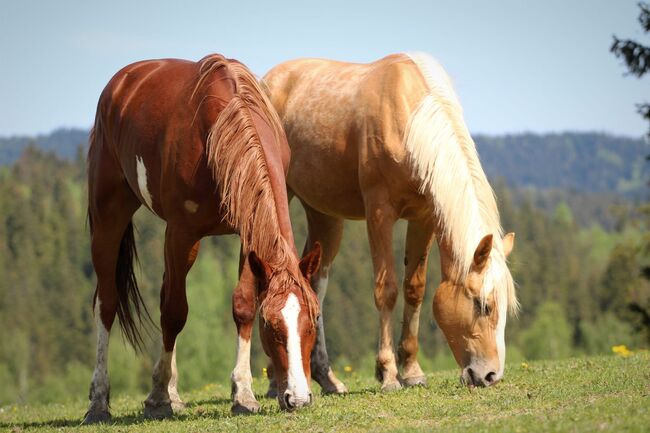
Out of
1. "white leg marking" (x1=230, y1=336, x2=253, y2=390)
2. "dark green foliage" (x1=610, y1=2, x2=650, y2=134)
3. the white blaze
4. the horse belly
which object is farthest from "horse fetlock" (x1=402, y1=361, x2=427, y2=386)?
"dark green foliage" (x1=610, y1=2, x2=650, y2=134)

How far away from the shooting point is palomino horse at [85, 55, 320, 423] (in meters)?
6.54

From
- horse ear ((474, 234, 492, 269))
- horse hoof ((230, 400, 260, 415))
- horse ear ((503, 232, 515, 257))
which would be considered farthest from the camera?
horse ear ((503, 232, 515, 257))

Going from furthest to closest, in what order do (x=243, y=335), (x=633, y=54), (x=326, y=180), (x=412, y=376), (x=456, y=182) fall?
(x=633, y=54), (x=326, y=180), (x=412, y=376), (x=456, y=182), (x=243, y=335)

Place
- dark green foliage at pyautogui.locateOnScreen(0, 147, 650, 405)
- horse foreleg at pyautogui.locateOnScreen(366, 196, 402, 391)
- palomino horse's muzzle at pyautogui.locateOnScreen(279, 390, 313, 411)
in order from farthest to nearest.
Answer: dark green foliage at pyautogui.locateOnScreen(0, 147, 650, 405)
horse foreleg at pyautogui.locateOnScreen(366, 196, 402, 391)
palomino horse's muzzle at pyautogui.locateOnScreen(279, 390, 313, 411)

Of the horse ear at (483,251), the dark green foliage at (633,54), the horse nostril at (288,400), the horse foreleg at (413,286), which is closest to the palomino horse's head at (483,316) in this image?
the horse ear at (483,251)

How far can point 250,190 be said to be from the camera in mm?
7117

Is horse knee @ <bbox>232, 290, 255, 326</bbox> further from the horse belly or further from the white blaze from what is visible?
the horse belly

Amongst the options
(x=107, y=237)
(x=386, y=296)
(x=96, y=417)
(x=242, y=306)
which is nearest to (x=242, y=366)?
(x=242, y=306)

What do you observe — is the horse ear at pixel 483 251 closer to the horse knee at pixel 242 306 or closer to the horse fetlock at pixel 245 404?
the horse knee at pixel 242 306

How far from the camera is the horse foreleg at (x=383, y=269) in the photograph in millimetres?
8992

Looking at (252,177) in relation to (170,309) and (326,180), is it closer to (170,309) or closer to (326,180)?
(170,309)

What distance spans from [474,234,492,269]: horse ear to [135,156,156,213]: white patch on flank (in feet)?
9.85

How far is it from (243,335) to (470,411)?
6.08 feet

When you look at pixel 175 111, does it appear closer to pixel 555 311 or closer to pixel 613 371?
pixel 613 371
